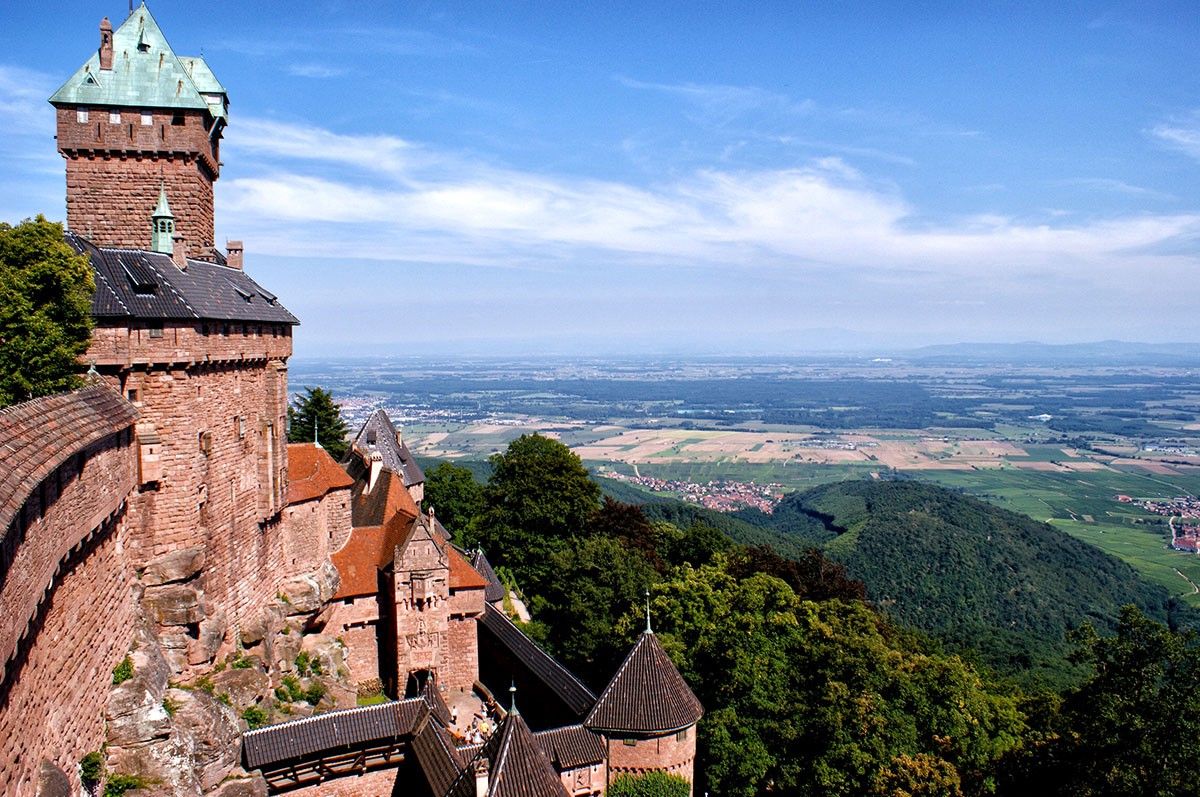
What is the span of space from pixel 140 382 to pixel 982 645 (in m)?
58.9

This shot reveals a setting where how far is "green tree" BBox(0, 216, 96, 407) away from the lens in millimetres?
14867

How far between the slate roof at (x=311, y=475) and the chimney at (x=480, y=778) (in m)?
11.1

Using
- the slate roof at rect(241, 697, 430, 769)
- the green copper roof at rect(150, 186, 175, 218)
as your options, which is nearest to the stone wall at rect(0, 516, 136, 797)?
the slate roof at rect(241, 697, 430, 769)

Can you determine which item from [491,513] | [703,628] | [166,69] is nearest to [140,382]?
[166,69]

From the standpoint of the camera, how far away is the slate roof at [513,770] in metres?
17.1

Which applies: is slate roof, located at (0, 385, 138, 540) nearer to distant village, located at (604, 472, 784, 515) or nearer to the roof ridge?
the roof ridge

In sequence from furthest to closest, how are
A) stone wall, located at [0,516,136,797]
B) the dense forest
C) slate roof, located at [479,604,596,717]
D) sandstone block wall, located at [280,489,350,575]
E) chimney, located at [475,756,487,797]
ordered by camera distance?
1. sandstone block wall, located at [280,489,350,575]
2. slate roof, located at [479,604,596,717]
3. the dense forest
4. chimney, located at [475,756,487,797]
5. stone wall, located at [0,516,136,797]

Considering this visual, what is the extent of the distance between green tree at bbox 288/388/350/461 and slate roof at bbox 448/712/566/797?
1109 inches

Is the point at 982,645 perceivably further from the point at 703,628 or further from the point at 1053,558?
the point at 703,628

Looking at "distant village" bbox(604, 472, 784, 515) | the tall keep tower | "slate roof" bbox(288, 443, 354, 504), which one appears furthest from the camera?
"distant village" bbox(604, 472, 784, 515)

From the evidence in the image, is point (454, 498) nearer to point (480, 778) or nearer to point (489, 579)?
point (489, 579)

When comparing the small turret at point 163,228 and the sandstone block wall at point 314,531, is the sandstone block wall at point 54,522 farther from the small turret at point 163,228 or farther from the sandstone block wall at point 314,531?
the sandstone block wall at point 314,531

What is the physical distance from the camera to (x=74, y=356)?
16.0 m

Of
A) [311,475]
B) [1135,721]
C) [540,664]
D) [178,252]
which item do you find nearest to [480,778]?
[540,664]
